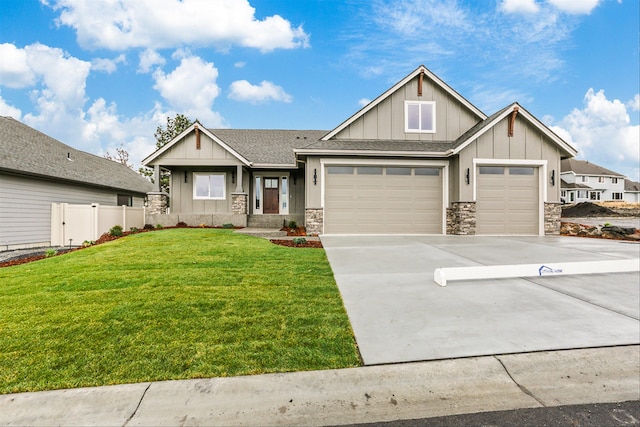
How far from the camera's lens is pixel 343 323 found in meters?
3.60

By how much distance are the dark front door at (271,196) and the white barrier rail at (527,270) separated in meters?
11.4

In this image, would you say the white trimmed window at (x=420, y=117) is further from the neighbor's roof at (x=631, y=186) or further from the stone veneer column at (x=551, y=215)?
the neighbor's roof at (x=631, y=186)

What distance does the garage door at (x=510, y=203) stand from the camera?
1169cm

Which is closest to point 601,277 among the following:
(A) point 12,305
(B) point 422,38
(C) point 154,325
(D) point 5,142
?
(C) point 154,325

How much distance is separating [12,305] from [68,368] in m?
2.65

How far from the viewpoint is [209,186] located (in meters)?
15.3

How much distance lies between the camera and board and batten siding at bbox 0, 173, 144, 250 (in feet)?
37.2

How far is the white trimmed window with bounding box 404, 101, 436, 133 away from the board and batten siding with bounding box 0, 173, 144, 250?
16183mm

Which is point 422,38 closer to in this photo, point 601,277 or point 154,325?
point 601,277

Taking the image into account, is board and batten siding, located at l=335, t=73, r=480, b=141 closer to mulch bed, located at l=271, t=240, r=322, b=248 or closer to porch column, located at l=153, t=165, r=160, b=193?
mulch bed, located at l=271, t=240, r=322, b=248

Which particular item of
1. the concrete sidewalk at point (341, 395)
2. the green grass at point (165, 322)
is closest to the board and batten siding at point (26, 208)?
the green grass at point (165, 322)

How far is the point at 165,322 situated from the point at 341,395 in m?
2.37

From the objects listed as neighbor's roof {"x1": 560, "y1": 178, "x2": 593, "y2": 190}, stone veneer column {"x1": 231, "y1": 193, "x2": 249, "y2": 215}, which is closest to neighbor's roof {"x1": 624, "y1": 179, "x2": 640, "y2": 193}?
neighbor's roof {"x1": 560, "y1": 178, "x2": 593, "y2": 190}

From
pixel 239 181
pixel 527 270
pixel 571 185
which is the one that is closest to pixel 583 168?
pixel 571 185
